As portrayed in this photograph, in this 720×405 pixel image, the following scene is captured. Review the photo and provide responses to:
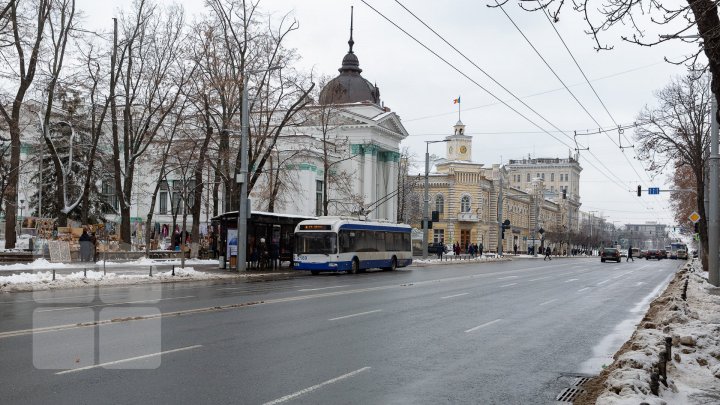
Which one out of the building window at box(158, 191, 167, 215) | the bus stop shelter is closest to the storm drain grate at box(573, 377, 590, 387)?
the bus stop shelter

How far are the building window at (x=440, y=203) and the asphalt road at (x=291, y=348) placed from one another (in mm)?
81506

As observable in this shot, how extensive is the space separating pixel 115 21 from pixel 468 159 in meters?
69.9

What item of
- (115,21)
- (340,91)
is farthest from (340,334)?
(340,91)

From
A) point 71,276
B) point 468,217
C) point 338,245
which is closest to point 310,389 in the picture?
point 71,276

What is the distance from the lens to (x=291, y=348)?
36.7ft

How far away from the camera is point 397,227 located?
1690 inches

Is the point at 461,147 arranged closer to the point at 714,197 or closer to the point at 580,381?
the point at 714,197

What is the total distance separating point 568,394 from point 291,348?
14.6 ft

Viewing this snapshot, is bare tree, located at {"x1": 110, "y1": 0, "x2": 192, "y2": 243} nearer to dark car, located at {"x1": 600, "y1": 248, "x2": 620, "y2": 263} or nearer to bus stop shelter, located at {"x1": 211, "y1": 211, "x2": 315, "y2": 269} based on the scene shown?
bus stop shelter, located at {"x1": 211, "y1": 211, "x2": 315, "y2": 269}

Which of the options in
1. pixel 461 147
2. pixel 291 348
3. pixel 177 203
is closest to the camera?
pixel 291 348

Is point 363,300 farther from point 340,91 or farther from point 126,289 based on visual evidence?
point 340,91

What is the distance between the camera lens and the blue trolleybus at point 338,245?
35.9 meters

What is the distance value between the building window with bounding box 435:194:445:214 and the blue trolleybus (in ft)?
203

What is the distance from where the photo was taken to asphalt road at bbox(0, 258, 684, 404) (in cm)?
811
